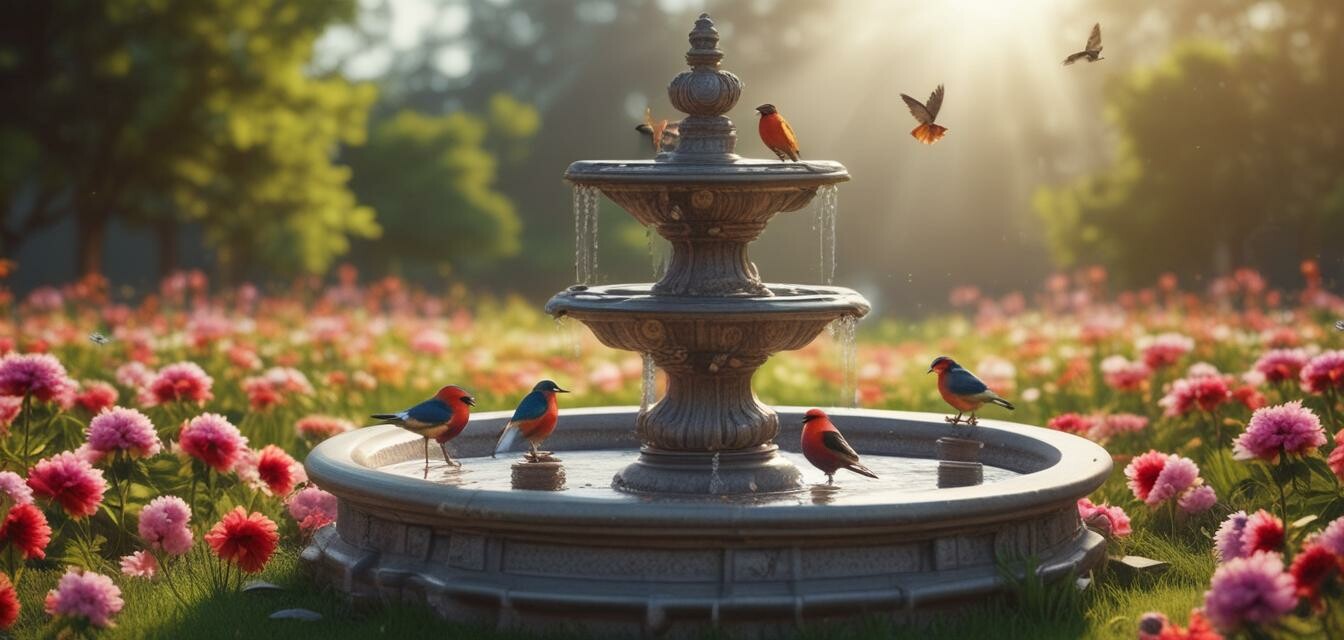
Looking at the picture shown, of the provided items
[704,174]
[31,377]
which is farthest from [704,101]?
[31,377]

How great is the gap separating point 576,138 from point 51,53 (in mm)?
22871

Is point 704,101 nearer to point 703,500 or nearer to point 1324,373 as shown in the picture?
point 703,500

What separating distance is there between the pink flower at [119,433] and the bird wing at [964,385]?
4.01 metres

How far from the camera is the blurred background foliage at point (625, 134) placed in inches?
1030

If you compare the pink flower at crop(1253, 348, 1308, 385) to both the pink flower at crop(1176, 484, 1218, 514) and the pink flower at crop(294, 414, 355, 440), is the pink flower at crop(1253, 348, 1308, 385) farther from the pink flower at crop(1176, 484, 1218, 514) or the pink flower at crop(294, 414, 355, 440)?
the pink flower at crop(294, 414, 355, 440)

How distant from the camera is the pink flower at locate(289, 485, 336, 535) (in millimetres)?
9164

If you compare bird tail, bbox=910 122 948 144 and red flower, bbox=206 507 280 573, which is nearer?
red flower, bbox=206 507 280 573

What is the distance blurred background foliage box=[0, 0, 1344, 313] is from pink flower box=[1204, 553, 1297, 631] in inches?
447

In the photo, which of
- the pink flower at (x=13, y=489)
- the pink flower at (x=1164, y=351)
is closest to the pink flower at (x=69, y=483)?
the pink flower at (x=13, y=489)

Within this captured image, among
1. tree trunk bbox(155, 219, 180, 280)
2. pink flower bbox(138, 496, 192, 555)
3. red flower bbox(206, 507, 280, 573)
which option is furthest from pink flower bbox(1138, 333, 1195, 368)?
tree trunk bbox(155, 219, 180, 280)

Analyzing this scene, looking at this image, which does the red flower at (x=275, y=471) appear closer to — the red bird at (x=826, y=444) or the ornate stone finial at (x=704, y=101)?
the ornate stone finial at (x=704, y=101)

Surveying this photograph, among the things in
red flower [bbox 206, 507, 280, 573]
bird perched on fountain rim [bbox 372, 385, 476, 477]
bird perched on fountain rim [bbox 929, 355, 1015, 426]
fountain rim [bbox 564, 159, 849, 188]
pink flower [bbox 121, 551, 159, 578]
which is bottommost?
pink flower [bbox 121, 551, 159, 578]

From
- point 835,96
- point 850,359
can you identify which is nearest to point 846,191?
point 835,96

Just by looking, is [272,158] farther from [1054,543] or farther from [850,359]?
[1054,543]
